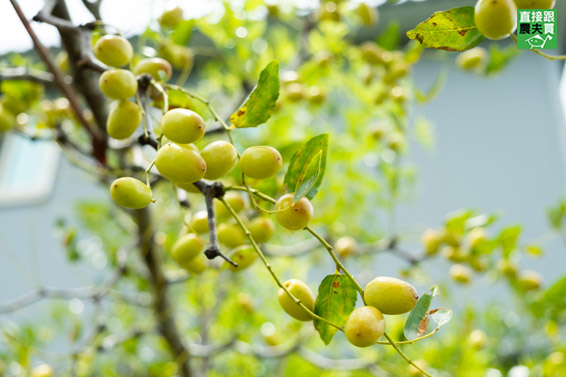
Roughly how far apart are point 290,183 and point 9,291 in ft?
10.4

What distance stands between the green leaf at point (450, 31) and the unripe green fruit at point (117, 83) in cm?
18

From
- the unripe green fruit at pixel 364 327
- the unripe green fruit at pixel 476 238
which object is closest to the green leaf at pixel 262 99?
the unripe green fruit at pixel 364 327

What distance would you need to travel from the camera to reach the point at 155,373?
→ 3.31 feet

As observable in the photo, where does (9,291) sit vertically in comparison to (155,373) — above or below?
below

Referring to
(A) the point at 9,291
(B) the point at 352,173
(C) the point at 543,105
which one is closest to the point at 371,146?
(B) the point at 352,173

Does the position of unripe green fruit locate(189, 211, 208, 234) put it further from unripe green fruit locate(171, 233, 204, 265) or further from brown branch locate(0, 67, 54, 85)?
brown branch locate(0, 67, 54, 85)

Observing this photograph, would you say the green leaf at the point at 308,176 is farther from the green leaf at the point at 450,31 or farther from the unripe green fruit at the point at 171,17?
the unripe green fruit at the point at 171,17

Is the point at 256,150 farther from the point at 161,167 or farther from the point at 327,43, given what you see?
the point at 327,43

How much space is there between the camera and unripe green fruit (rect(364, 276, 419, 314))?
272 millimetres

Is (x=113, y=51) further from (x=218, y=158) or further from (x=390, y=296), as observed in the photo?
(x=390, y=296)

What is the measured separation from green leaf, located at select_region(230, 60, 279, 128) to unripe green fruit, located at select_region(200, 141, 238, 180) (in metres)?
0.04

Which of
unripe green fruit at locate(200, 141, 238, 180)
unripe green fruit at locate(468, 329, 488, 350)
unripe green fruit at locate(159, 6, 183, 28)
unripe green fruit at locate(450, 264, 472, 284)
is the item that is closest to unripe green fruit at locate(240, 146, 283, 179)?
unripe green fruit at locate(200, 141, 238, 180)

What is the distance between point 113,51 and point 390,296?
249 millimetres

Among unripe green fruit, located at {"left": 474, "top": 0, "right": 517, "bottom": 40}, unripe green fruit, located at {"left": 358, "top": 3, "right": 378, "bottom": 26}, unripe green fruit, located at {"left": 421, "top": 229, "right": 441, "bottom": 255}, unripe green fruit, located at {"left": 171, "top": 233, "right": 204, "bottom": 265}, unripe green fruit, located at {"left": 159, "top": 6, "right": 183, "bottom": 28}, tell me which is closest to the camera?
unripe green fruit, located at {"left": 474, "top": 0, "right": 517, "bottom": 40}
